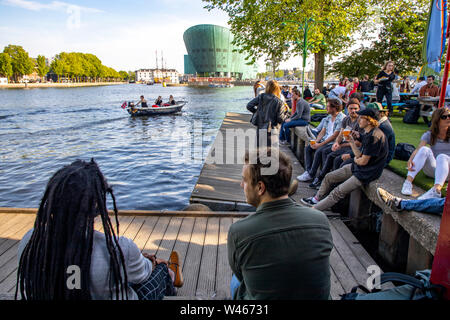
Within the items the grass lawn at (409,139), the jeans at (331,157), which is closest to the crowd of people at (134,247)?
the grass lawn at (409,139)

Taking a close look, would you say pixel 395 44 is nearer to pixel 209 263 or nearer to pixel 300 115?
pixel 300 115

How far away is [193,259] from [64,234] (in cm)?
198

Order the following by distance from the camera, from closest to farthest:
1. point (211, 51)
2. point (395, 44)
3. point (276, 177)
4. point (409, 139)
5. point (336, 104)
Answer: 1. point (276, 177)
2. point (336, 104)
3. point (409, 139)
4. point (395, 44)
5. point (211, 51)

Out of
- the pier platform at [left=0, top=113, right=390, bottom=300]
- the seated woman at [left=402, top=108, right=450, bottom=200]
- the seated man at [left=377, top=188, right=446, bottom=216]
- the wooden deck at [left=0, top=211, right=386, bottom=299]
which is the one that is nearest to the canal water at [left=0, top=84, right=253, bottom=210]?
the pier platform at [left=0, top=113, right=390, bottom=300]

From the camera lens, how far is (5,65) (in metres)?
83.0

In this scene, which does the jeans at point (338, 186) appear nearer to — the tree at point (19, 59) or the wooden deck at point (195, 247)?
the wooden deck at point (195, 247)

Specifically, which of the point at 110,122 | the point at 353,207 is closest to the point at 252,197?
the point at 353,207

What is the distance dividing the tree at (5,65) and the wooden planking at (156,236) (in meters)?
103

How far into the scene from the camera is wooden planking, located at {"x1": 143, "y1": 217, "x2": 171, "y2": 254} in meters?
3.34

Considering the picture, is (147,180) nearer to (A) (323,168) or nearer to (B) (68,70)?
(A) (323,168)

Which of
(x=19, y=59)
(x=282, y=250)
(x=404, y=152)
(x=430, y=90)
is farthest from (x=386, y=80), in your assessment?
(x=19, y=59)

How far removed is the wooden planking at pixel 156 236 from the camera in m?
3.34

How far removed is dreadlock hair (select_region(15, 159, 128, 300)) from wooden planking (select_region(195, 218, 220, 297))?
1219mm
